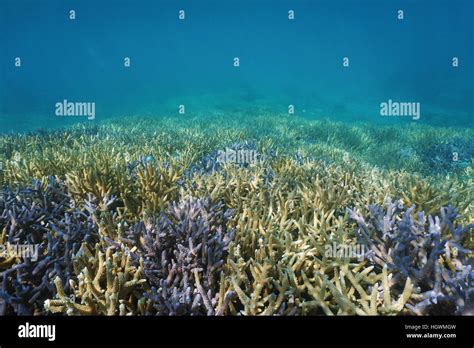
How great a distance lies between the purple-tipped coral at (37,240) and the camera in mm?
2559

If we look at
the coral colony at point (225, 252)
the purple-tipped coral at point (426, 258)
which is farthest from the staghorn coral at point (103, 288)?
the purple-tipped coral at point (426, 258)

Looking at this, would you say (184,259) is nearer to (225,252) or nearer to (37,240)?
(225,252)

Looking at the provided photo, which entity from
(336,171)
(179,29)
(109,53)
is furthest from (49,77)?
(336,171)

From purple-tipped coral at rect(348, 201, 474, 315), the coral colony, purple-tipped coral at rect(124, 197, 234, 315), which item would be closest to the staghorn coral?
the coral colony

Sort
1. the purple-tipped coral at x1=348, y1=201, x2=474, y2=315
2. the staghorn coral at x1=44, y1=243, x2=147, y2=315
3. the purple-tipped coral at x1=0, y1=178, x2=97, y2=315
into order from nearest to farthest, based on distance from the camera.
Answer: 1. the purple-tipped coral at x1=348, y1=201, x2=474, y2=315
2. the staghorn coral at x1=44, y1=243, x2=147, y2=315
3. the purple-tipped coral at x1=0, y1=178, x2=97, y2=315

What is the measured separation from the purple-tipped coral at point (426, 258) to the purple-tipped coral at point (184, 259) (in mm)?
1381

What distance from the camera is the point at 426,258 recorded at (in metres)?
2.59

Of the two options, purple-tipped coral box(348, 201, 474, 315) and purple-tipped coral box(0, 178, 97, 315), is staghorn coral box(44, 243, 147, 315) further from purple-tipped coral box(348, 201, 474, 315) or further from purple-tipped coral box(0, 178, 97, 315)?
purple-tipped coral box(348, 201, 474, 315)

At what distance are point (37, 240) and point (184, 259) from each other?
184cm

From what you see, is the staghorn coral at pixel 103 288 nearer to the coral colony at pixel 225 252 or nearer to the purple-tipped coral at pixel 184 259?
the coral colony at pixel 225 252

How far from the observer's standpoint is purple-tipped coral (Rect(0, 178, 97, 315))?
2.56 meters

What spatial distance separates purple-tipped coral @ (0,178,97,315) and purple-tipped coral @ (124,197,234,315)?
62cm
